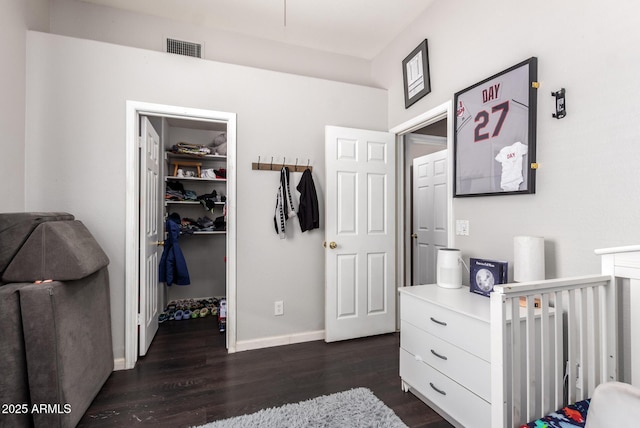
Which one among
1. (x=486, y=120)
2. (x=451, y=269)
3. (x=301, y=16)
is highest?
(x=301, y=16)

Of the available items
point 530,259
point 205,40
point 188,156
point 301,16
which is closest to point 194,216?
point 188,156

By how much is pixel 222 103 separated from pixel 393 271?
2308 millimetres

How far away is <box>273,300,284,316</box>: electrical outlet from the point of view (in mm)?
2826

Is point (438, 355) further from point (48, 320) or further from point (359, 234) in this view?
point (48, 320)

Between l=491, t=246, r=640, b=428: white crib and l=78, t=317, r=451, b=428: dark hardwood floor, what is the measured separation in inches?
29.4

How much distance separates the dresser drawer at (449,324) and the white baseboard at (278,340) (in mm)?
1166

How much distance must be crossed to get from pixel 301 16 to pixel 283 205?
5.80 feet

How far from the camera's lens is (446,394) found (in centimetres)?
172

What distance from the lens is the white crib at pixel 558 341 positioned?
110 cm

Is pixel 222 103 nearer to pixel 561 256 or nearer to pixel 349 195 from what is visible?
pixel 349 195

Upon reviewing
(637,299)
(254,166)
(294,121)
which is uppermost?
(294,121)

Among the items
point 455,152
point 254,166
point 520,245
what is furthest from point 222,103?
point 520,245

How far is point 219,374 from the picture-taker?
2291mm

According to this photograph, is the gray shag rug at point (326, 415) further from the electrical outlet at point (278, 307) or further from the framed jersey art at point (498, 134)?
the framed jersey art at point (498, 134)
